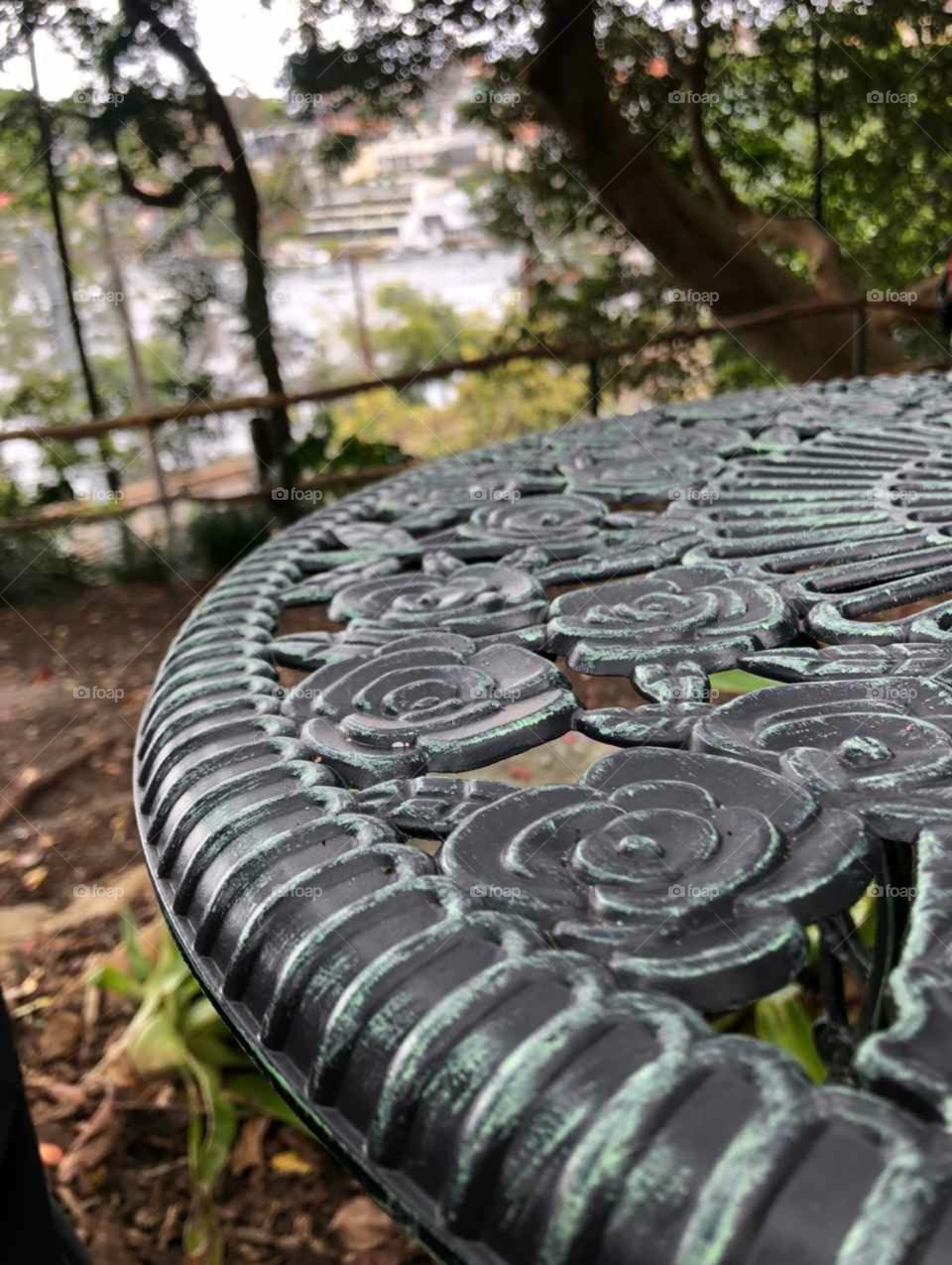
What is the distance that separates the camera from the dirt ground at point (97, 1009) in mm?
1494

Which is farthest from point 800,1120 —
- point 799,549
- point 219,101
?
point 219,101

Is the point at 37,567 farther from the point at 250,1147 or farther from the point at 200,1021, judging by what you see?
the point at 250,1147

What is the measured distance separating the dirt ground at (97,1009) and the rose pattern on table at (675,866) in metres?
1.18

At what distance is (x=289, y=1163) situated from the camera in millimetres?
1610

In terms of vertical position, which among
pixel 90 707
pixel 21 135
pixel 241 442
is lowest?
pixel 90 707

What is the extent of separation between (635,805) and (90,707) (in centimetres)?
293

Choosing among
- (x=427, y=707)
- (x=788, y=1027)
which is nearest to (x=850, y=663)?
(x=427, y=707)

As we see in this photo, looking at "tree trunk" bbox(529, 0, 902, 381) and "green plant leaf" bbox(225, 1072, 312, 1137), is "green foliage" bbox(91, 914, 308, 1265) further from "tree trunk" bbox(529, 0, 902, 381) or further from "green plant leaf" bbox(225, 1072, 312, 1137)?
"tree trunk" bbox(529, 0, 902, 381)

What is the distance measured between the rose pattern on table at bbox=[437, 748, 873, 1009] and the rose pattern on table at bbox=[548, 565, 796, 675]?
0.18 meters

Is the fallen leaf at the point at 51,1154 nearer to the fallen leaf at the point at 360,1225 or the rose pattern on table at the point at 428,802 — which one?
the fallen leaf at the point at 360,1225

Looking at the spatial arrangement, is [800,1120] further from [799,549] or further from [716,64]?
[716,64]

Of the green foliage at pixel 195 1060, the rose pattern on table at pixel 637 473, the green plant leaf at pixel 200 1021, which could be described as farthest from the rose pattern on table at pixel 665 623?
the green plant leaf at pixel 200 1021

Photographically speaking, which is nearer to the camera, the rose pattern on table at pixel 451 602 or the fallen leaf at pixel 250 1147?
the rose pattern on table at pixel 451 602

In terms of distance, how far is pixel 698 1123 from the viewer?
34cm
